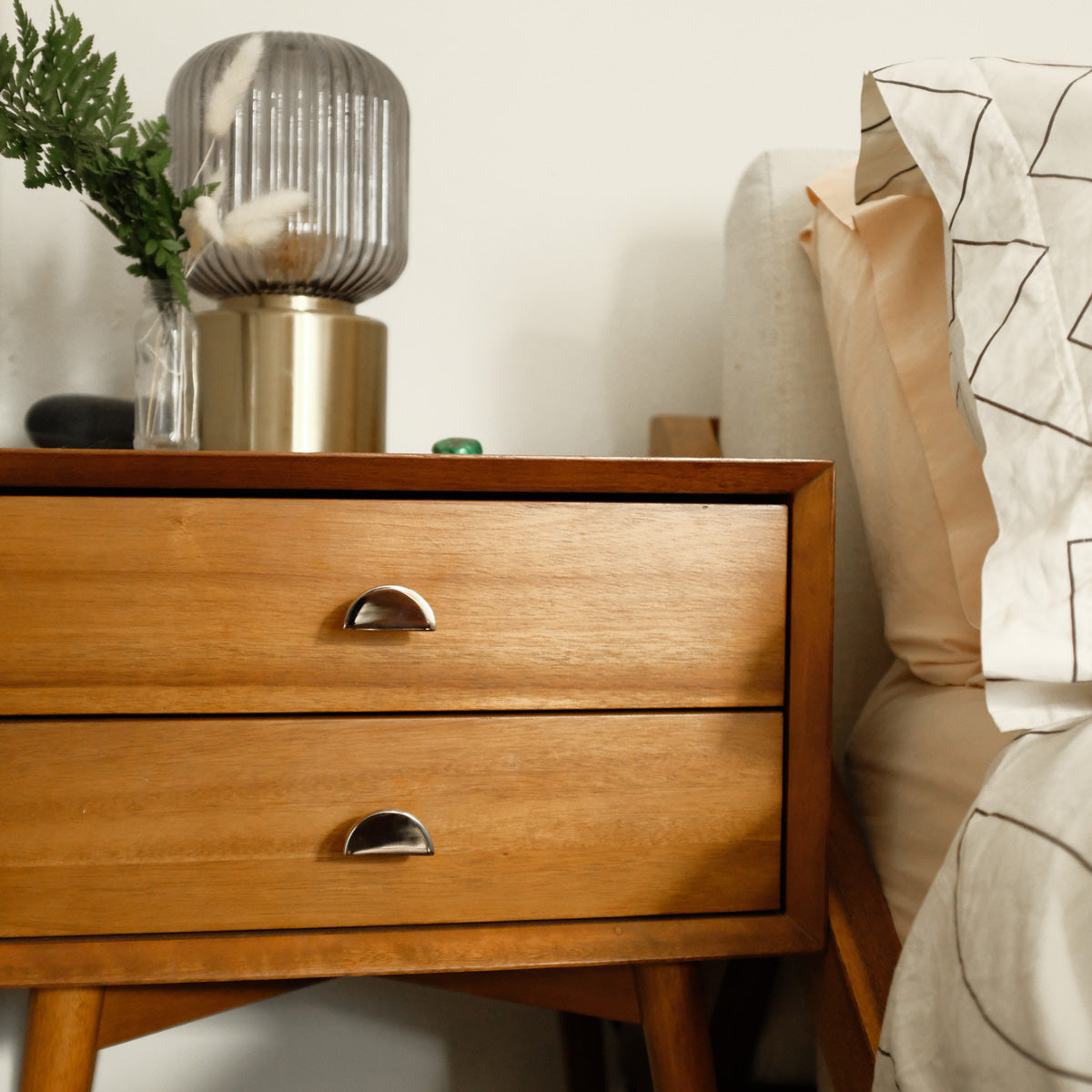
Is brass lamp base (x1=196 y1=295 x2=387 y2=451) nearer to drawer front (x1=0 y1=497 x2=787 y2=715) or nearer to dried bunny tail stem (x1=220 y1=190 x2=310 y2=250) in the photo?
dried bunny tail stem (x1=220 y1=190 x2=310 y2=250)

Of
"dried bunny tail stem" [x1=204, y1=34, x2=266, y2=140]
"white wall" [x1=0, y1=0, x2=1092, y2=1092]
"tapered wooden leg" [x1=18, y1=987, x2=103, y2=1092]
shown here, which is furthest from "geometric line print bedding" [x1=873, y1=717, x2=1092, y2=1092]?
"dried bunny tail stem" [x1=204, y1=34, x2=266, y2=140]

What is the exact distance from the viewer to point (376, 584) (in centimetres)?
58

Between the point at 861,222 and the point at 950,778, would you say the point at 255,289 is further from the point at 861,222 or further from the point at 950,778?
the point at 950,778

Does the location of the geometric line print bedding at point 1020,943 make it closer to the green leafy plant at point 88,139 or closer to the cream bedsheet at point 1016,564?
the cream bedsheet at point 1016,564

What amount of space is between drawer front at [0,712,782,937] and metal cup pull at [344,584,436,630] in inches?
2.7

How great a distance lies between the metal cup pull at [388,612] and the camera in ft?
1.87

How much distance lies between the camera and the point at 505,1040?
39.2 inches

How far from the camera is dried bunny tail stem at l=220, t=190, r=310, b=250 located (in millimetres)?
713

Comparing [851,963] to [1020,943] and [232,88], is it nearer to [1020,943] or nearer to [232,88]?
[1020,943]

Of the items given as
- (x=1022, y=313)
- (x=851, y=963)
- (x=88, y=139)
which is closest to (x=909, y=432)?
(x=1022, y=313)

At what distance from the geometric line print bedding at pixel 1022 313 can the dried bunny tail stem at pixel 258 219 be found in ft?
1.57

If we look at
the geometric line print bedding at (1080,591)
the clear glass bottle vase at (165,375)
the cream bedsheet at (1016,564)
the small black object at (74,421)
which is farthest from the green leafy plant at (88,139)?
the geometric line print bedding at (1080,591)

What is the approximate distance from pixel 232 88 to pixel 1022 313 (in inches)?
24.9

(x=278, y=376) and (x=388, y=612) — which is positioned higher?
(x=278, y=376)
